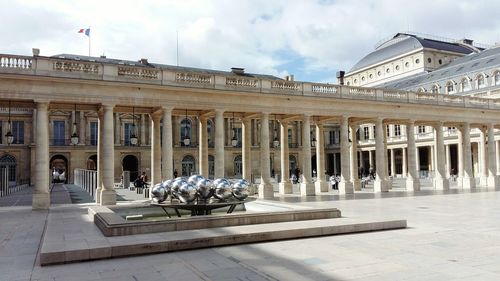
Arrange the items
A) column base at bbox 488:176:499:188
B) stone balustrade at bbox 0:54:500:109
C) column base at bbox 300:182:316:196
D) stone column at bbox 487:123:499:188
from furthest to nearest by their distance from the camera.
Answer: stone column at bbox 487:123:499:188 → column base at bbox 488:176:499:188 → column base at bbox 300:182:316:196 → stone balustrade at bbox 0:54:500:109

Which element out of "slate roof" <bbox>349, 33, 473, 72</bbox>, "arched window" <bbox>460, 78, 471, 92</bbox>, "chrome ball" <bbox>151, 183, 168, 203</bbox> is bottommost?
"chrome ball" <bbox>151, 183, 168, 203</bbox>

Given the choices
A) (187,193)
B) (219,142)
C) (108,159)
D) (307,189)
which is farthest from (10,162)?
(187,193)

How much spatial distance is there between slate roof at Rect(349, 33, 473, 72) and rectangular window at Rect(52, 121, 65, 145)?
2436 inches

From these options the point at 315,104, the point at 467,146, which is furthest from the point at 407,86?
A: the point at 315,104

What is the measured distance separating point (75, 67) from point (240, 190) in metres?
13.7

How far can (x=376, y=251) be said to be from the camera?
10.6m

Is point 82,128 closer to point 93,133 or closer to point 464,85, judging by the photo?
point 93,133

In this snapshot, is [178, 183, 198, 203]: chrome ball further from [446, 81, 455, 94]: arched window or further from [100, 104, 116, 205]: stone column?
[446, 81, 455, 94]: arched window

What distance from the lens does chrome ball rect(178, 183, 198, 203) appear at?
1568cm

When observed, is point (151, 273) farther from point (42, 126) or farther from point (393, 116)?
point (393, 116)

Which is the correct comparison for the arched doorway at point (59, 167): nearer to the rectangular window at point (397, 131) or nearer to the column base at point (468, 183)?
the column base at point (468, 183)

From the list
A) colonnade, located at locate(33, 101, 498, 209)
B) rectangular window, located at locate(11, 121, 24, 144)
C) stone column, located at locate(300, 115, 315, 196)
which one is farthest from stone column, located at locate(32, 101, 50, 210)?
rectangular window, located at locate(11, 121, 24, 144)

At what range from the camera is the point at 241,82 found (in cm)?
2953

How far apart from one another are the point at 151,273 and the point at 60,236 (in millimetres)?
4487
